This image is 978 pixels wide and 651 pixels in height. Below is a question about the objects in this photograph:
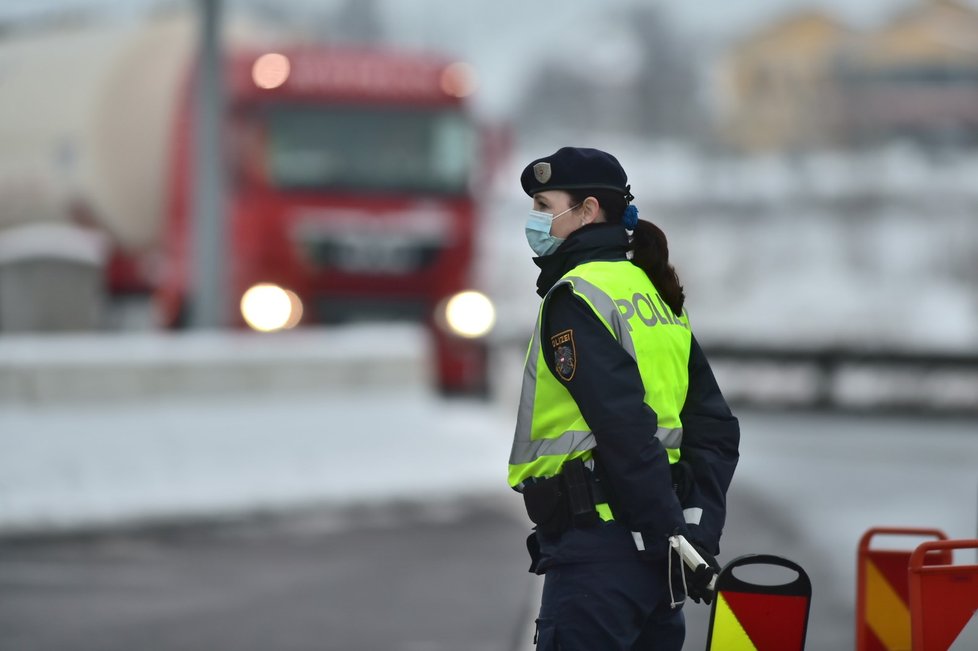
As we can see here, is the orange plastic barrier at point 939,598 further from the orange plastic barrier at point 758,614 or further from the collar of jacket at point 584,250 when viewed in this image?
the collar of jacket at point 584,250

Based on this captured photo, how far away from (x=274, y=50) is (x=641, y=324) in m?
14.0

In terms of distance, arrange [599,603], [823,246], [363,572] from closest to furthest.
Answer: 1. [599,603]
2. [363,572]
3. [823,246]

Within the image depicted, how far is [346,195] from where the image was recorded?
57.2 feet

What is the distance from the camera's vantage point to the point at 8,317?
16531mm

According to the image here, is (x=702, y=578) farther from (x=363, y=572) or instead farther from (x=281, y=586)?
(x=363, y=572)

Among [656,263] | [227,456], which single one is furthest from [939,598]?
[227,456]

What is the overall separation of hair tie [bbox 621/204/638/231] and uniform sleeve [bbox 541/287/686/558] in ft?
1.04

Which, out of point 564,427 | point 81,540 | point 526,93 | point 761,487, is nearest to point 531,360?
point 564,427

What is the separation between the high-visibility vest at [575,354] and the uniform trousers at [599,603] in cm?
15

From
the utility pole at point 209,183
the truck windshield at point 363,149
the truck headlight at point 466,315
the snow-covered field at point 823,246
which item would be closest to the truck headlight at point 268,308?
the truck windshield at point 363,149

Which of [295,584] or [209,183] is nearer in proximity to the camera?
[295,584]

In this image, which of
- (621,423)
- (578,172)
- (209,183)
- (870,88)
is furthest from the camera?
(870,88)

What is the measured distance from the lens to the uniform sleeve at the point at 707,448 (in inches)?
179

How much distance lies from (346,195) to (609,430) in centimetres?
1341
